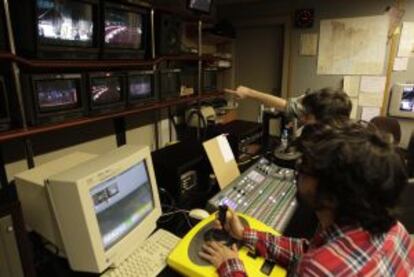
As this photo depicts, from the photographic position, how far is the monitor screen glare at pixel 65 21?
137cm

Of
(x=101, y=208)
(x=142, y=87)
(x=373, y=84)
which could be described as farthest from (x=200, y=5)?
(x=373, y=84)

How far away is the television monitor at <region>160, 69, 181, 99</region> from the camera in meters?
2.16

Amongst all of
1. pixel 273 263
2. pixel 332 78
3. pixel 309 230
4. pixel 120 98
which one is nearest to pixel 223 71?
pixel 332 78

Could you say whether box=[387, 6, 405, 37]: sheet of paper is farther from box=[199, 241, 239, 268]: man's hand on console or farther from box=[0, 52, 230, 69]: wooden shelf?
box=[199, 241, 239, 268]: man's hand on console

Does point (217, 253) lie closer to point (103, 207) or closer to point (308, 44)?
point (103, 207)

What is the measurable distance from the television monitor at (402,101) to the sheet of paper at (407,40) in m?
0.36

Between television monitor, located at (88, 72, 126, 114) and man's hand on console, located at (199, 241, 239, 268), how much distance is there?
1064 mm

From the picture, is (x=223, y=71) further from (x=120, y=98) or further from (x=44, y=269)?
(x=44, y=269)

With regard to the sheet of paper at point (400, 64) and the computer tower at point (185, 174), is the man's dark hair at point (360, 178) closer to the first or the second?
the computer tower at point (185, 174)

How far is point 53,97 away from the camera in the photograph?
1.44 m

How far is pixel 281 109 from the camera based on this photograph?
2215mm

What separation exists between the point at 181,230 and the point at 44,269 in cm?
53

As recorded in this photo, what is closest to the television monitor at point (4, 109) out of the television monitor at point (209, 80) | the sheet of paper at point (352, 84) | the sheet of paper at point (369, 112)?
the television monitor at point (209, 80)

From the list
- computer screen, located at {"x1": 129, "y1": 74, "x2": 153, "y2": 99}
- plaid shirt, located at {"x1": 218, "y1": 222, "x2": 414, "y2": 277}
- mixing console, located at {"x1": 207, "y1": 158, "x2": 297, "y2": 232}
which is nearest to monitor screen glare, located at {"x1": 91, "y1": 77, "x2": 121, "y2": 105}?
computer screen, located at {"x1": 129, "y1": 74, "x2": 153, "y2": 99}
